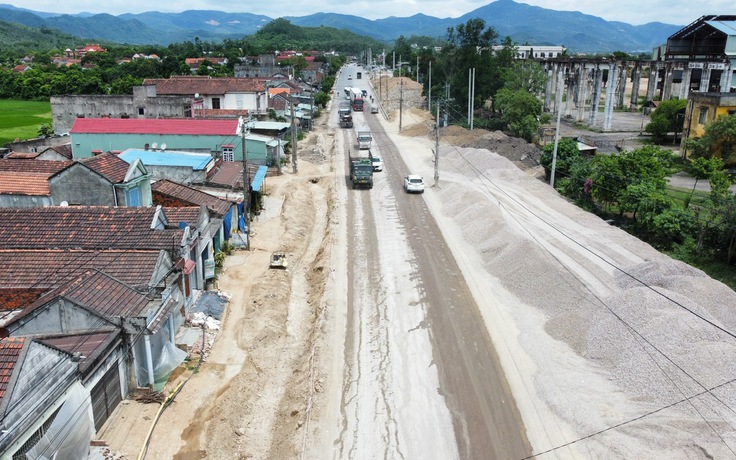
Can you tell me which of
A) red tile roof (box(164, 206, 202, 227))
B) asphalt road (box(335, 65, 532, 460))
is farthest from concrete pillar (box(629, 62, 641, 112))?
red tile roof (box(164, 206, 202, 227))

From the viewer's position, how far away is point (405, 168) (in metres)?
55.7

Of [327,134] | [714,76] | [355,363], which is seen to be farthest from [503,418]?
[714,76]

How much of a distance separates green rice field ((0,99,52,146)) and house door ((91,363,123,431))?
187 feet

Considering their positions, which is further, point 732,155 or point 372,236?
point 732,155

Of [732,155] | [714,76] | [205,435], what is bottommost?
[205,435]

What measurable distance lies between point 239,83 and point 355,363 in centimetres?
5801

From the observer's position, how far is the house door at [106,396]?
17.2 meters

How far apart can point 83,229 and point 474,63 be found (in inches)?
2457

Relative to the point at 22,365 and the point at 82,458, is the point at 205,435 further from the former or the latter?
the point at 22,365

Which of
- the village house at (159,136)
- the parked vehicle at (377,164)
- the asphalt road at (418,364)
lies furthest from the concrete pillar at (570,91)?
the asphalt road at (418,364)

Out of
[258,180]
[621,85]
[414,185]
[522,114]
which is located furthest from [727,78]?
[258,180]

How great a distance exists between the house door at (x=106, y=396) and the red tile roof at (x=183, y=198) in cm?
1301

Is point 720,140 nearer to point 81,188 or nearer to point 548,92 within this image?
point 81,188

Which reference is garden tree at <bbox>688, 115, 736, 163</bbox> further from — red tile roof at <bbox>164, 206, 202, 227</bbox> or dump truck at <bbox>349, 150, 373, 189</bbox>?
red tile roof at <bbox>164, 206, 202, 227</bbox>
